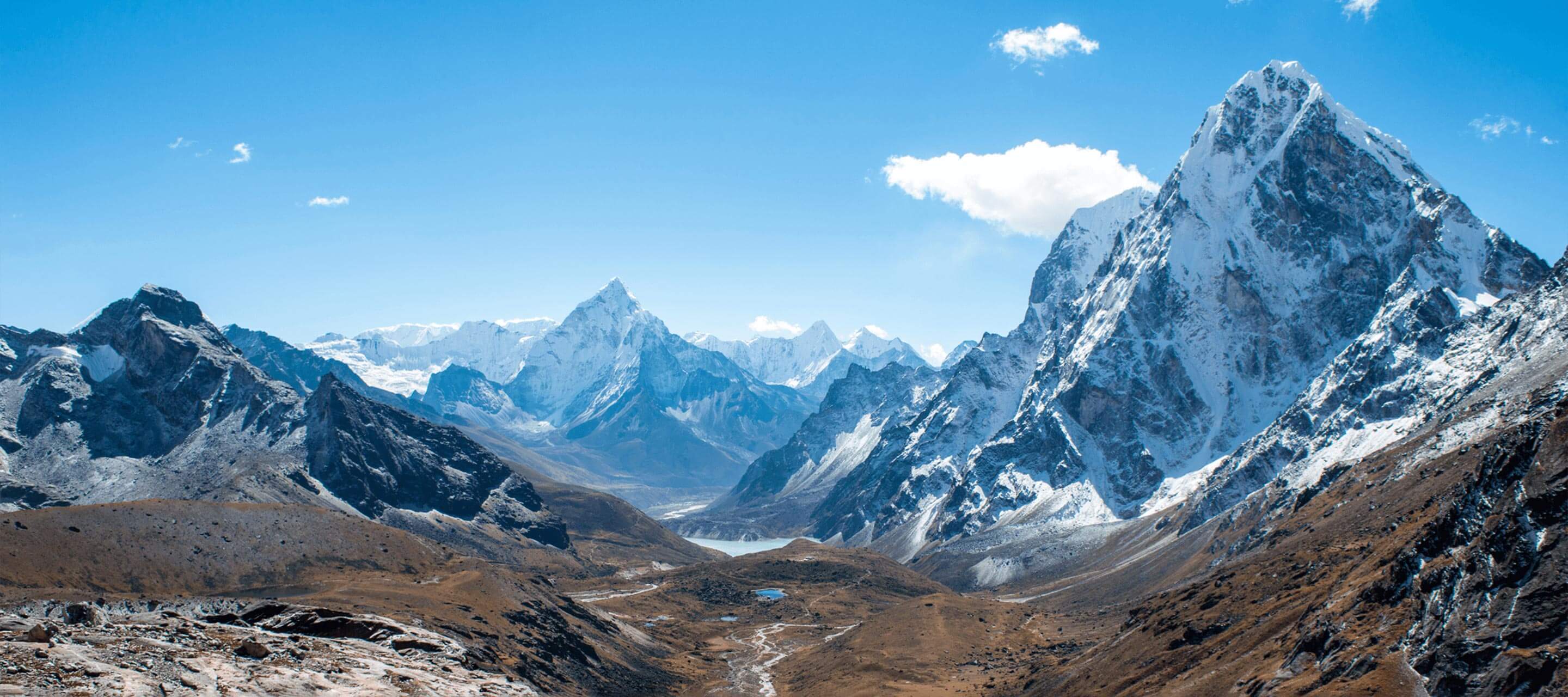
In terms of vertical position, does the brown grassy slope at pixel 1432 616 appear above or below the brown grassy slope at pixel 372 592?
above

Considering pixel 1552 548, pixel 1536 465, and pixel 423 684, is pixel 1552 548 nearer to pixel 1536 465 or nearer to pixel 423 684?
pixel 1536 465

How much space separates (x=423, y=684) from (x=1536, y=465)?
95.4 metres

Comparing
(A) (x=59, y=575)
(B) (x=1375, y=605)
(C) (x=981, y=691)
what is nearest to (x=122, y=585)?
(A) (x=59, y=575)

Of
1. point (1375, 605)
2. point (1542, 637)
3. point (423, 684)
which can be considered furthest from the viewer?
point (1375, 605)

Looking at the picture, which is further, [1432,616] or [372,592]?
[372,592]

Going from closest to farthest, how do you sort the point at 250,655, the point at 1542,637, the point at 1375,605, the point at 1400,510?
the point at 1542,637 < the point at 250,655 < the point at 1375,605 < the point at 1400,510

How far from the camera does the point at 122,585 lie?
18050 cm

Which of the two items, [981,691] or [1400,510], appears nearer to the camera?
[981,691]

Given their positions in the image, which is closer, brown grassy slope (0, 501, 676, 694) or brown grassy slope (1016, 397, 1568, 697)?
brown grassy slope (1016, 397, 1568, 697)

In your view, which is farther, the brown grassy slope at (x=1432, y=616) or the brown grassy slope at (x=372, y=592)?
the brown grassy slope at (x=372, y=592)

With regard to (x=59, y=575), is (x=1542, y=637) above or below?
above

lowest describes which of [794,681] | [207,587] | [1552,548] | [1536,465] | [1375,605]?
[794,681]

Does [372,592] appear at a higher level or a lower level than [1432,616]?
lower

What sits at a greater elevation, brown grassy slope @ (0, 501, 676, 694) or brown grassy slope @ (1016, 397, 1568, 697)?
brown grassy slope @ (1016, 397, 1568, 697)
